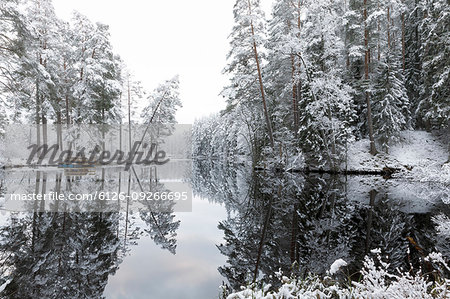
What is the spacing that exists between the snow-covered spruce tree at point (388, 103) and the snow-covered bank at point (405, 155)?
42.8 inches

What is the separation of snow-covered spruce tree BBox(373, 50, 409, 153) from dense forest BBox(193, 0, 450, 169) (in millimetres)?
77

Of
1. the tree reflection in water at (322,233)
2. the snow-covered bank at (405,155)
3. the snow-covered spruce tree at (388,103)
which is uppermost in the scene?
the snow-covered spruce tree at (388,103)

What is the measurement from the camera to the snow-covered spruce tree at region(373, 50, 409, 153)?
21.6 metres

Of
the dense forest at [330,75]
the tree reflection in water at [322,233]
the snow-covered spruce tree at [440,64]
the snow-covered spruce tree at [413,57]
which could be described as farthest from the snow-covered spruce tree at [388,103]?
the tree reflection in water at [322,233]

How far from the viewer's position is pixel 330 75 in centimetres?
1794

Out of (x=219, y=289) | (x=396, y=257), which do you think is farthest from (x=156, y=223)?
(x=396, y=257)

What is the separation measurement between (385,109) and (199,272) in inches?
884

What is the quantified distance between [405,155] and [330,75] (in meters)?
10.4

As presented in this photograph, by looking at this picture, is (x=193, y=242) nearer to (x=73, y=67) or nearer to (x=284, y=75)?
(x=284, y=75)

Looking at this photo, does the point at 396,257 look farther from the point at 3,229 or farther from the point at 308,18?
the point at 308,18

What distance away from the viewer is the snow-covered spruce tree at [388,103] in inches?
852

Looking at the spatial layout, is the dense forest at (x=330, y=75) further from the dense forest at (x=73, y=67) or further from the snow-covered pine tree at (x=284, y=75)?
the dense forest at (x=73, y=67)

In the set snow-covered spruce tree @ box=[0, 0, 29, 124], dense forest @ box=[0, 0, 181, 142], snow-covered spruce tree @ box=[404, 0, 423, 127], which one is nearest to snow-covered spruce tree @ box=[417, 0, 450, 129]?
snow-covered spruce tree @ box=[404, 0, 423, 127]

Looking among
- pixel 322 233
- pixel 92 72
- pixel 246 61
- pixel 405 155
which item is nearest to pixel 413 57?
pixel 405 155
